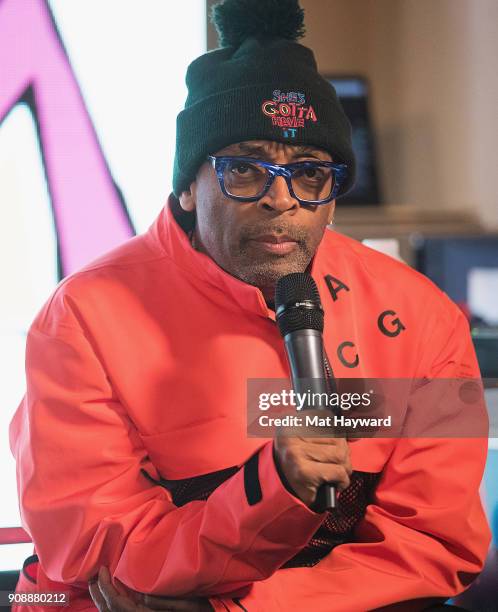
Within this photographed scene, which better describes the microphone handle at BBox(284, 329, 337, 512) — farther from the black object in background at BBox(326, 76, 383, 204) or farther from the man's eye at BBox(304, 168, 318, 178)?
the black object in background at BBox(326, 76, 383, 204)

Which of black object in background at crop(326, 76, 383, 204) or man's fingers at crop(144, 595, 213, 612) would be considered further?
black object in background at crop(326, 76, 383, 204)

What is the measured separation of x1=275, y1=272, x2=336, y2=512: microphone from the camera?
2.43ft

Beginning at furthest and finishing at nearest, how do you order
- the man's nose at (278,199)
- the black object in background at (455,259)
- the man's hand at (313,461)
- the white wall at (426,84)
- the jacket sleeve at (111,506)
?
the white wall at (426,84) < the black object in background at (455,259) < the man's nose at (278,199) < the jacket sleeve at (111,506) < the man's hand at (313,461)

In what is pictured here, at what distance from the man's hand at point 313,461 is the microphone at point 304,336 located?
12 millimetres

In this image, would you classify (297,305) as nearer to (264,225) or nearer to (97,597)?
(264,225)

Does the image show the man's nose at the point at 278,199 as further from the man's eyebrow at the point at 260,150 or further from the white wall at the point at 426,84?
the white wall at the point at 426,84

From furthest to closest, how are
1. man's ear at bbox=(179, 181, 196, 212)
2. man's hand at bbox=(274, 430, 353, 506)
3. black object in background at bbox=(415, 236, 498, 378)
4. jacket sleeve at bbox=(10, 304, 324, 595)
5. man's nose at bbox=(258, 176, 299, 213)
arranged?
black object in background at bbox=(415, 236, 498, 378) < man's ear at bbox=(179, 181, 196, 212) < man's nose at bbox=(258, 176, 299, 213) < jacket sleeve at bbox=(10, 304, 324, 595) < man's hand at bbox=(274, 430, 353, 506)

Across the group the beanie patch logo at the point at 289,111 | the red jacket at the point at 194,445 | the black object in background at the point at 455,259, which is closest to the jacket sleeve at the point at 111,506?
the red jacket at the point at 194,445

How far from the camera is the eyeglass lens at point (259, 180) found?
38.7 inches

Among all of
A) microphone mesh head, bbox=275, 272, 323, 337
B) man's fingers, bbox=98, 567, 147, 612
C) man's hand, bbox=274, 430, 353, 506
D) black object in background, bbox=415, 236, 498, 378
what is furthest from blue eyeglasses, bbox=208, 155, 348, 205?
black object in background, bbox=415, 236, 498, 378

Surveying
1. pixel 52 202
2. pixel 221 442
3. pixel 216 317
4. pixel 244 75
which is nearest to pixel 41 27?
pixel 52 202

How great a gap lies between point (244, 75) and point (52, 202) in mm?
436

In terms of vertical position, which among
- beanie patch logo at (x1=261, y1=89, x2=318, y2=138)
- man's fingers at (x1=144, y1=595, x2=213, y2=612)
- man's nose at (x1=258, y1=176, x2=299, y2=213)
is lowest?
man's fingers at (x1=144, y1=595, x2=213, y2=612)

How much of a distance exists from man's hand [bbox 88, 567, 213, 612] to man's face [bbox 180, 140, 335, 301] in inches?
14.4
